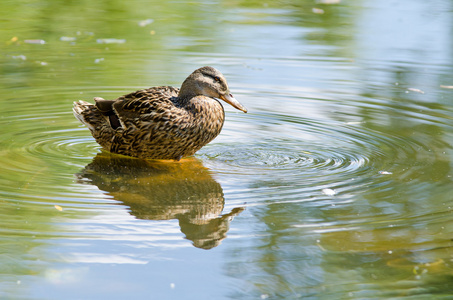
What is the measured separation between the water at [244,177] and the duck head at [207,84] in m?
0.57

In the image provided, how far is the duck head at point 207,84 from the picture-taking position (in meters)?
6.45

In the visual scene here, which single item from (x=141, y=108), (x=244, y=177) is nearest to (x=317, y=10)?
(x=141, y=108)

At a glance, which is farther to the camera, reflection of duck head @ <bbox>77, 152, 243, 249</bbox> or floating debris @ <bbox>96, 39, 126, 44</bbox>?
floating debris @ <bbox>96, 39, 126, 44</bbox>

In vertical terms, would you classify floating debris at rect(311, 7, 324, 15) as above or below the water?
above

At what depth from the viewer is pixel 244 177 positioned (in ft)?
18.8

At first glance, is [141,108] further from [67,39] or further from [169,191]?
[67,39]

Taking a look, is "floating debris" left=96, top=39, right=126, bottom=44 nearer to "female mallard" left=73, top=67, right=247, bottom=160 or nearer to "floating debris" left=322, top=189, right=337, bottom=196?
"female mallard" left=73, top=67, right=247, bottom=160

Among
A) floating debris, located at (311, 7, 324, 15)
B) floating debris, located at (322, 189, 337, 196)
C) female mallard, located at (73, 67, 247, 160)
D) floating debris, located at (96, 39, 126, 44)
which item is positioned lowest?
floating debris, located at (322, 189, 337, 196)

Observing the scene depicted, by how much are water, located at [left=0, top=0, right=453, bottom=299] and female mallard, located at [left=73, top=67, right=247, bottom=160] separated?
0.61 ft

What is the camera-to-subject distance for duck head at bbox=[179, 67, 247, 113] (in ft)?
21.2

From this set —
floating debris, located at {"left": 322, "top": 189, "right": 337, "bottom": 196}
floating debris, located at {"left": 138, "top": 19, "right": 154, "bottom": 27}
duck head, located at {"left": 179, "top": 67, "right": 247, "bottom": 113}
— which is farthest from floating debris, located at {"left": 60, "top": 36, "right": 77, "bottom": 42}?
floating debris, located at {"left": 322, "top": 189, "right": 337, "bottom": 196}

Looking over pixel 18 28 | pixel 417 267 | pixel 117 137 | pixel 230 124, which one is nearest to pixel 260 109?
pixel 230 124

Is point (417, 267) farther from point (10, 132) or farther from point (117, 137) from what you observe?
point (10, 132)

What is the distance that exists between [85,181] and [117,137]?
0.98m
